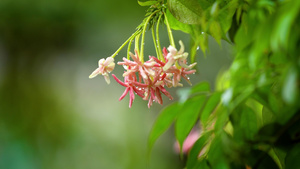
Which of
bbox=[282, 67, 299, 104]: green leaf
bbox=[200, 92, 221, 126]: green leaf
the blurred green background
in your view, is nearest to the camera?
bbox=[282, 67, 299, 104]: green leaf

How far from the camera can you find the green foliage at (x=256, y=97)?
0.18m

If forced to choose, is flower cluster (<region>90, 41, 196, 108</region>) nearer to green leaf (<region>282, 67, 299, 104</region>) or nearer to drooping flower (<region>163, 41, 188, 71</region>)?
drooping flower (<region>163, 41, 188, 71</region>)

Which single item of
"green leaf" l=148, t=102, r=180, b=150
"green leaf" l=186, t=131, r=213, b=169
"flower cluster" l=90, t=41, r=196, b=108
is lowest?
"green leaf" l=186, t=131, r=213, b=169

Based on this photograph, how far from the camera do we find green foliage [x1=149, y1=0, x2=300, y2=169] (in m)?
0.18

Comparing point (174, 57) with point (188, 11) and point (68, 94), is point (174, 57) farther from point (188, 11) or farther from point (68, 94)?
point (68, 94)

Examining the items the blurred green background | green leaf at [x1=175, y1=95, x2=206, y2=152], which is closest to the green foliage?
green leaf at [x1=175, y1=95, x2=206, y2=152]

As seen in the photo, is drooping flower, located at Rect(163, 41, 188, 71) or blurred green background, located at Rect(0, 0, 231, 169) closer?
drooping flower, located at Rect(163, 41, 188, 71)

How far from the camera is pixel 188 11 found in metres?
0.38

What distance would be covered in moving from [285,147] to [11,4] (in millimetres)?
1954

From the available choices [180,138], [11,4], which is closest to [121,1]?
[11,4]

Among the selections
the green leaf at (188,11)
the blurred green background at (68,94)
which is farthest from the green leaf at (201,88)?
the blurred green background at (68,94)

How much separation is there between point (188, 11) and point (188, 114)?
15cm

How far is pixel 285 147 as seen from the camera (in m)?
0.25

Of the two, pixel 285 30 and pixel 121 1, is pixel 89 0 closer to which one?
pixel 121 1
